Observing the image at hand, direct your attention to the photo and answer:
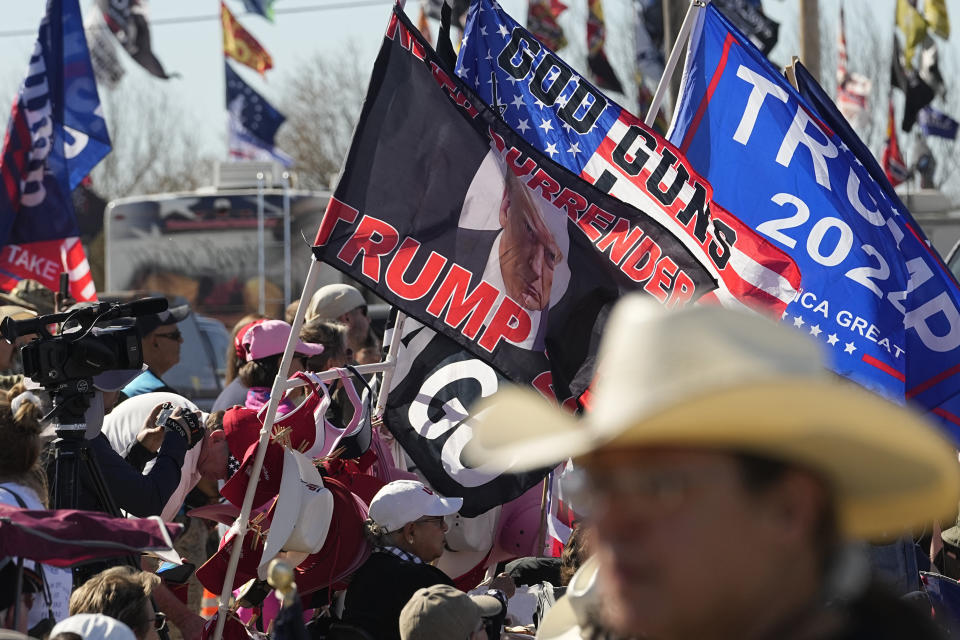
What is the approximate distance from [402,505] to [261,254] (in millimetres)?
12499

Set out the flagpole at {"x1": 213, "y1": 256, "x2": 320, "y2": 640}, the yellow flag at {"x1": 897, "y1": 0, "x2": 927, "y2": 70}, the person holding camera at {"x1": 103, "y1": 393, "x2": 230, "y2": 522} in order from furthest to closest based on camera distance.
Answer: the yellow flag at {"x1": 897, "y1": 0, "x2": 927, "y2": 70} → the person holding camera at {"x1": 103, "y1": 393, "x2": 230, "y2": 522} → the flagpole at {"x1": 213, "y1": 256, "x2": 320, "y2": 640}

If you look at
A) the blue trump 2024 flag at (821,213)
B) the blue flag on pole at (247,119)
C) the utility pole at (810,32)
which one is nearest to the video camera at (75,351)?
the blue trump 2024 flag at (821,213)

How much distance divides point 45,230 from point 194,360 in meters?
4.68

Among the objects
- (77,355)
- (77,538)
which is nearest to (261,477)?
(77,355)

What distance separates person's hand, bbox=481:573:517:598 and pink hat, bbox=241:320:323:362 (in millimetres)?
1242

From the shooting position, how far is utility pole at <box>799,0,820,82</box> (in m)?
14.9

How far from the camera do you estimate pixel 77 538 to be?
3283mm

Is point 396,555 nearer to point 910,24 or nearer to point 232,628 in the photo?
point 232,628

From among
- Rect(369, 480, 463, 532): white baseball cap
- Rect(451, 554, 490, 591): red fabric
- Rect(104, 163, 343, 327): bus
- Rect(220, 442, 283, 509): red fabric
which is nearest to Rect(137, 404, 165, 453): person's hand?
Rect(220, 442, 283, 509): red fabric

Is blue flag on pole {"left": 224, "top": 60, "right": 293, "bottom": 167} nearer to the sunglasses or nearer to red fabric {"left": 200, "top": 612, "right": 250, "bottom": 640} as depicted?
red fabric {"left": 200, "top": 612, "right": 250, "bottom": 640}

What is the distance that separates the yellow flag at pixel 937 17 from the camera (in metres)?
22.3

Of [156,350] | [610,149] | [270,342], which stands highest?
[610,149]

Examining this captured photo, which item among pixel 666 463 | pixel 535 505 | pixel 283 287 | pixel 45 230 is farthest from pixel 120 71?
pixel 666 463

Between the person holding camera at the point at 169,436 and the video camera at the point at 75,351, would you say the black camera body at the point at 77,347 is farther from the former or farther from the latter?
the person holding camera at the point at 169,436
